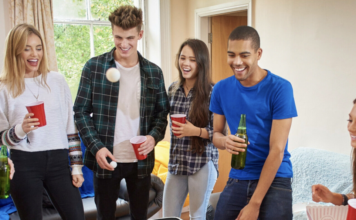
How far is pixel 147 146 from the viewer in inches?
73.6

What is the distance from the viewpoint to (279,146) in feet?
5.17

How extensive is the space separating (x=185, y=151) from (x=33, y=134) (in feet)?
2.98

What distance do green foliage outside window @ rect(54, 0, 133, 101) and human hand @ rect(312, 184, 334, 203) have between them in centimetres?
342

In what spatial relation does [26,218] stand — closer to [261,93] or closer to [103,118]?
[103,118]

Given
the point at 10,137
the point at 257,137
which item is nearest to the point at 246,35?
the point at 257,137

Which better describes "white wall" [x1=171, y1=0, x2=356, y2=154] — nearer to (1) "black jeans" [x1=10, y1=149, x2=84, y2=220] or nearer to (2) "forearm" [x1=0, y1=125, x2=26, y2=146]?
(1) "black jeans" [x1=10, y1=149, x2=84, y2=220]

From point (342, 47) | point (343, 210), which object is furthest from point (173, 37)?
point (343, 210)

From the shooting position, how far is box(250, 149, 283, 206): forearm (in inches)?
62.2

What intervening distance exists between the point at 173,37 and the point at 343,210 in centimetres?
349

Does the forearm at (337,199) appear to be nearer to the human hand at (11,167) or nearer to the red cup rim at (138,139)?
the red cup rim at (138,139)

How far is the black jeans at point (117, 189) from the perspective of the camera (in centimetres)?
192

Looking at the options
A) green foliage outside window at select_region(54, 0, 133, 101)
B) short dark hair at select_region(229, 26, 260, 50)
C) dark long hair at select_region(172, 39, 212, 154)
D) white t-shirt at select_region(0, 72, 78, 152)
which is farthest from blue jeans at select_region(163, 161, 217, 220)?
green foliage outside window at select_region(54, 0, 133, 101)

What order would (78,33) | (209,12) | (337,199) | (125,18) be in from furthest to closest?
1. (78,33)
2. (209,12)
3. (125,18)
4. (337,199)

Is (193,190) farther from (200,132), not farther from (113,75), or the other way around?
(113,75)
